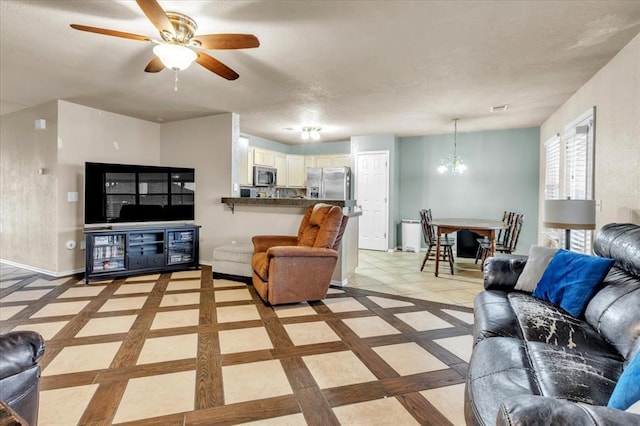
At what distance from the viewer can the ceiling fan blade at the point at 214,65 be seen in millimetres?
2477

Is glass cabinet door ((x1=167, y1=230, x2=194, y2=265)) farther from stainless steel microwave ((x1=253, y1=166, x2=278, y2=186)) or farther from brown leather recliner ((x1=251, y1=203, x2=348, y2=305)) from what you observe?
stainless steel microwave ((x1=253, y1=166, x2=278, y2=186))

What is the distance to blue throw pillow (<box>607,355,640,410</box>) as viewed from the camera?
934mm

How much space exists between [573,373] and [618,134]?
98.2 inches

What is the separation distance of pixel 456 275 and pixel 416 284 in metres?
0.92

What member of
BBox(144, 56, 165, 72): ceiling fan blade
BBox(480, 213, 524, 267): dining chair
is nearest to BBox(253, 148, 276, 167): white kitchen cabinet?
BBox(144, 56, 165, 72): ceiling fan blade

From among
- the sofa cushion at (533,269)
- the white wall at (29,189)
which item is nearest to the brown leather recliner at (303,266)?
the sofa cushion at (533,269)

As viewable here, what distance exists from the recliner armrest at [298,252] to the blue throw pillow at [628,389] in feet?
8.32

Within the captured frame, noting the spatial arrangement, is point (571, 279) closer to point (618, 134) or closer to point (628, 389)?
point (628, 389)

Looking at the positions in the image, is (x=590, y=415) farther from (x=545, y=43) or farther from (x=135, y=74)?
(x=135, y=74)

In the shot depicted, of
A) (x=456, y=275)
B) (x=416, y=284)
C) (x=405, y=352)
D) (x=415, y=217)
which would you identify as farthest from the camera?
(x=415, y=217)

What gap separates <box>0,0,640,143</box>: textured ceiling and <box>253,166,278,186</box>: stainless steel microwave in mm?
1624

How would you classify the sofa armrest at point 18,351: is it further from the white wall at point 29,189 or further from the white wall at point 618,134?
the white wall at point 29,189

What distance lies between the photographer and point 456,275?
4.86 meters

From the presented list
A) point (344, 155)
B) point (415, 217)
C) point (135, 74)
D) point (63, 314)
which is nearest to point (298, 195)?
point (344, 155)
